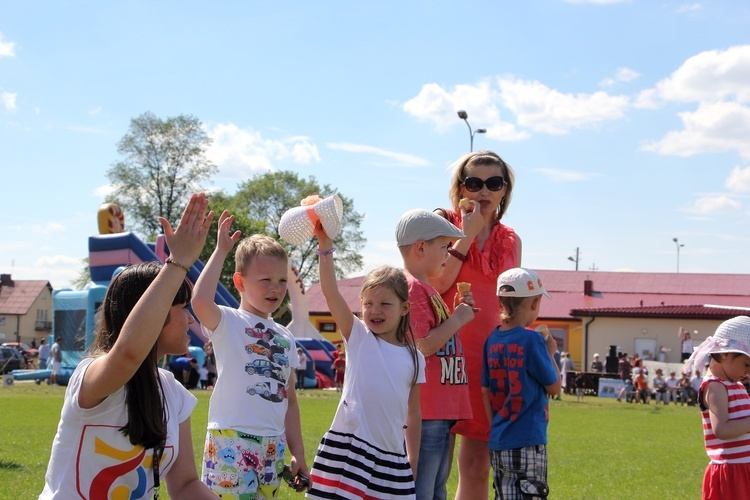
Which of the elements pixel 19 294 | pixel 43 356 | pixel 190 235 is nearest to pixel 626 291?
pixel 43 356

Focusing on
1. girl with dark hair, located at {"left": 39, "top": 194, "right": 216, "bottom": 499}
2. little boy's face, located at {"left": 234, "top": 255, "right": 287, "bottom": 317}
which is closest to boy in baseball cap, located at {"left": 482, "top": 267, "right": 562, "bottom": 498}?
little boy's face, located at {"left": 234, "top": 255, "right": 287, "bottom": 317}

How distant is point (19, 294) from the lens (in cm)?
8262

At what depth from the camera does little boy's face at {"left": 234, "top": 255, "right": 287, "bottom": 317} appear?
13.6 feet

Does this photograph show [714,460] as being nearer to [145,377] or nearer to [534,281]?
[534,281]

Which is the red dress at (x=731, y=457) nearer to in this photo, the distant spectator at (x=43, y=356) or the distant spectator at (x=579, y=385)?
the distant spectator at (x=579, y=385)

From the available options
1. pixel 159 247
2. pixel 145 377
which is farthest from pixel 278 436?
pixel 159 247

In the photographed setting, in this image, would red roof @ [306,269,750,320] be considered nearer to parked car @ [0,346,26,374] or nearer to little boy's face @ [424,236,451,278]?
parked car @ [0,346,26,374]

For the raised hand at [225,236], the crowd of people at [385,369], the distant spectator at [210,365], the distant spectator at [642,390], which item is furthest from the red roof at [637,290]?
the raised hand at [225,236]

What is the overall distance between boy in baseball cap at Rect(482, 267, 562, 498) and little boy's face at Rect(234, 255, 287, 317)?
1203 millimetres

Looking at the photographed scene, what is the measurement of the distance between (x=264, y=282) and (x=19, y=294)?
8551 cm

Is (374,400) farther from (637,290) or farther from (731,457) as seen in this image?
(637,290)

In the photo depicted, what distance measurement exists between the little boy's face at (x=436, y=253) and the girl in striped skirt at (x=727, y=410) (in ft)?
5.54

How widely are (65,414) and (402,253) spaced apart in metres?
2.14

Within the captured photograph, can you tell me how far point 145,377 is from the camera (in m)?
2.75
